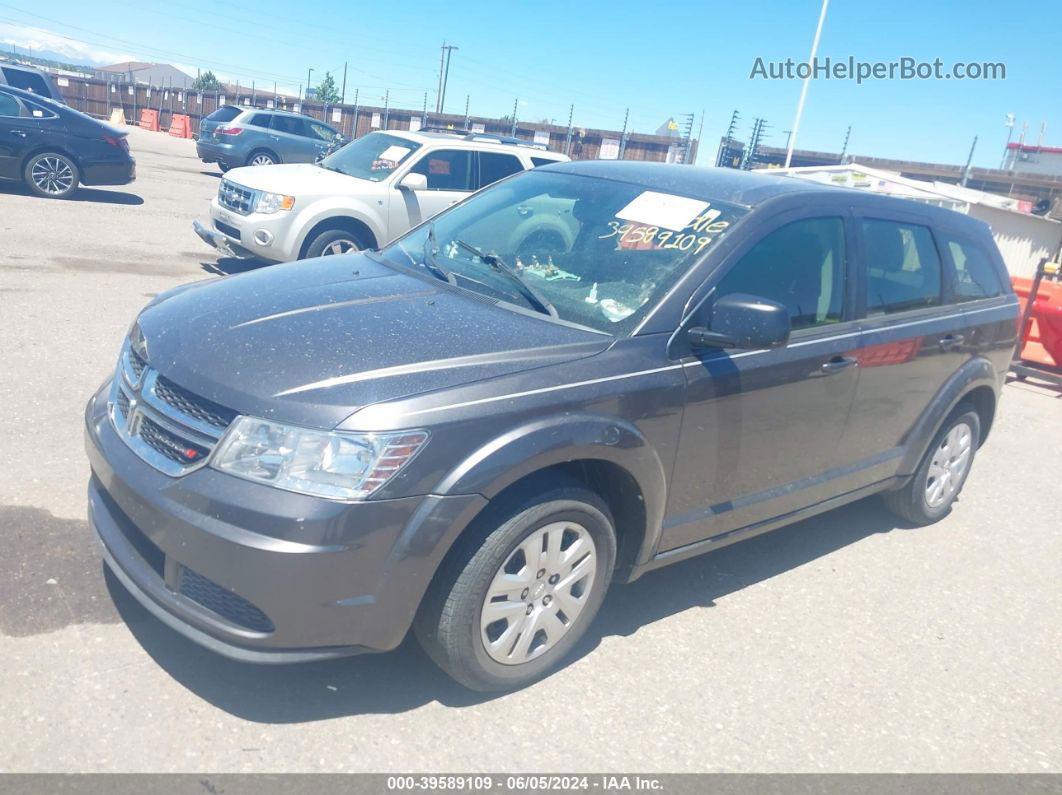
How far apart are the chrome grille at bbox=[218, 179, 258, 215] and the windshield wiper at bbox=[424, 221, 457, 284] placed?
5.06 metres

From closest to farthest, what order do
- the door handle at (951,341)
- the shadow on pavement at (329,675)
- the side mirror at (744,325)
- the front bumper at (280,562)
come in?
the front bumper at (280,562), the shadow on pavement at (329,675), the side mirror at (744,325), the door handle at (951,341)

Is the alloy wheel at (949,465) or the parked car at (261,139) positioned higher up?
the parked car at (261,139)

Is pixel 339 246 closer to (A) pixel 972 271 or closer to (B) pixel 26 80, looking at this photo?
(A) pixel 972 271

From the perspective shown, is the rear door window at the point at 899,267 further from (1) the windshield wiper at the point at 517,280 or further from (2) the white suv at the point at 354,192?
(2) the white suv at the point at 354,192

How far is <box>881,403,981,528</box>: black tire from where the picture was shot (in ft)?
16.5

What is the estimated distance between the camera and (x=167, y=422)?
2.83 m

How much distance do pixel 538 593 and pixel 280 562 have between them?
97cm

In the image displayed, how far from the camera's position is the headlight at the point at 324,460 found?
2.57 metres

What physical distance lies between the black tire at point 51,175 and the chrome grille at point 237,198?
5002 mm

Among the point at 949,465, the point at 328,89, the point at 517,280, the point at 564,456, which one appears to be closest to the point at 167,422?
the point at 564,456

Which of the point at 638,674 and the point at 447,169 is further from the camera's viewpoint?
the point at 447,169

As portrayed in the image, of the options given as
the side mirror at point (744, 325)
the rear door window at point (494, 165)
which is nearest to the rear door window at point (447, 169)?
the rear door window at point (494, 165)

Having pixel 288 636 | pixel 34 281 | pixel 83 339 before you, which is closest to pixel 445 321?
pixel 288 636
